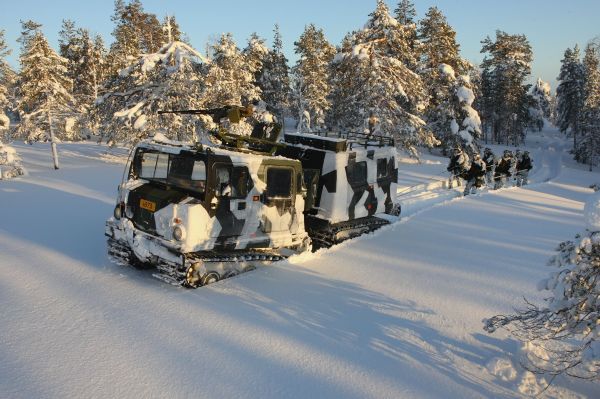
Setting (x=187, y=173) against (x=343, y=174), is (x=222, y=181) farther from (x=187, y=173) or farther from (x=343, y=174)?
(x=343, y=174)

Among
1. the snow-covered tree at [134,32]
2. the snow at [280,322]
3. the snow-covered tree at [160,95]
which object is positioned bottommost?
the snow at [280,322]

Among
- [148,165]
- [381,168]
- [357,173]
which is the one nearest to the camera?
[148,165]

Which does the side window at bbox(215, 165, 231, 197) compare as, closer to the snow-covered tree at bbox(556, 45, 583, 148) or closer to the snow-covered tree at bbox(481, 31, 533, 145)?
the snow-covered tree at bbox(481, 31, 533, 145)

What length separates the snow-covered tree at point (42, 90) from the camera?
29.2m

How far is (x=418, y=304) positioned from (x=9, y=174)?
76.5 feet

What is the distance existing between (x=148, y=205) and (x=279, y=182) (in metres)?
2.73

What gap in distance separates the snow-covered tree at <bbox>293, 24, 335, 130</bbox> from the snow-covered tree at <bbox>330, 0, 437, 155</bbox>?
49.2 ft

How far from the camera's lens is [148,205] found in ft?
25.2

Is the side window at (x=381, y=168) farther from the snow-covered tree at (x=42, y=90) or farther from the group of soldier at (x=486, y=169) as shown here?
the snow-covered tree at (x=42, y=90)

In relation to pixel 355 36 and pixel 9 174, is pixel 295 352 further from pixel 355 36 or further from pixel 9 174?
pixel 355 36

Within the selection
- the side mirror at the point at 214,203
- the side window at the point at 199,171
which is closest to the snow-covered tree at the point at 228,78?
the side window at the point at 199,171

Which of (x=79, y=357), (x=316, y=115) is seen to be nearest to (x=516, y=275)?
(x=79, y=357)

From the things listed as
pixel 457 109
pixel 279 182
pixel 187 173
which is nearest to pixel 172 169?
pixel 187 173

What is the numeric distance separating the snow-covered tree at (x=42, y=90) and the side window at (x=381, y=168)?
2621cm
